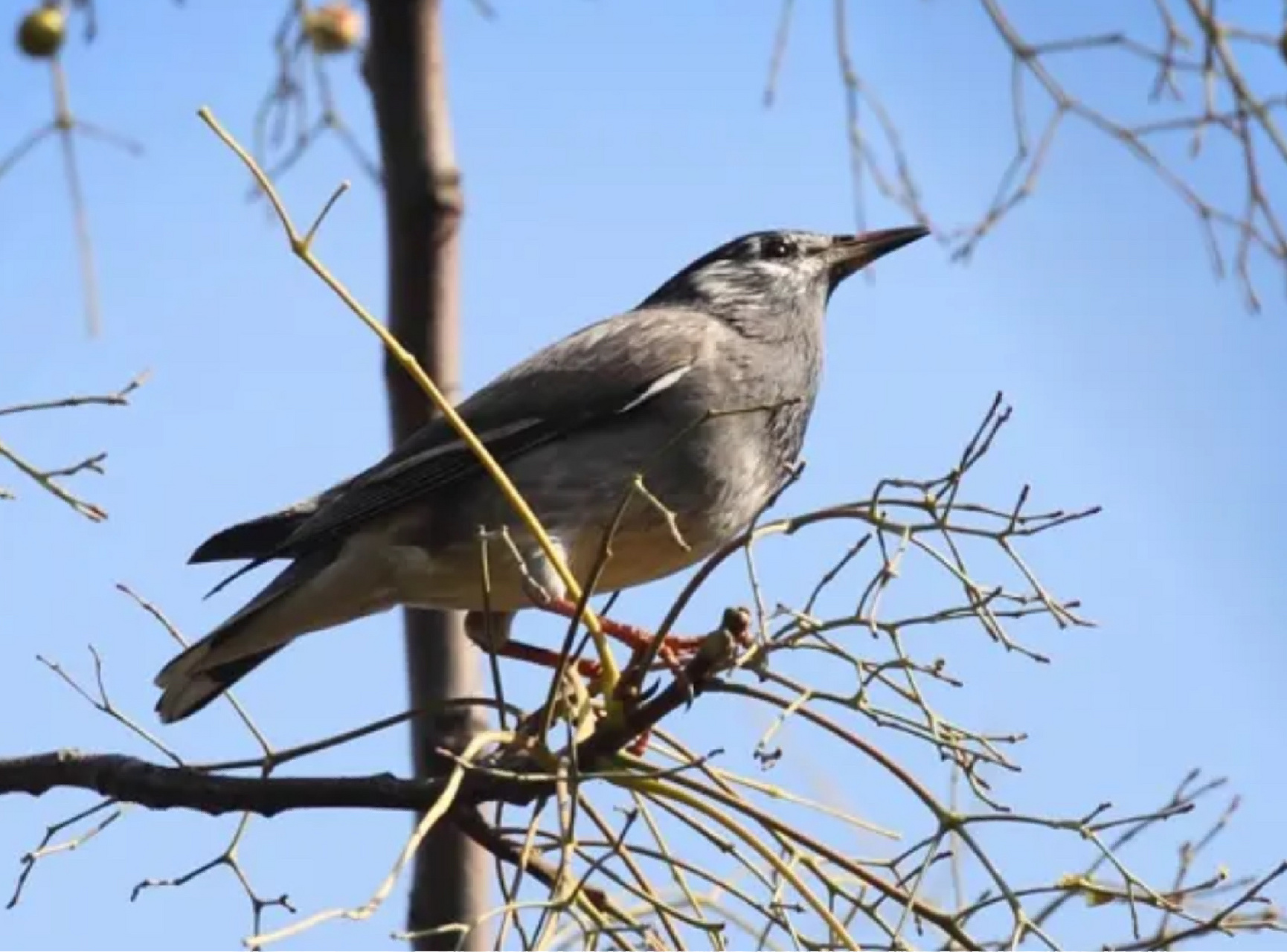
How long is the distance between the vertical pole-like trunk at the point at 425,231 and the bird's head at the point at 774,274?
2306mm

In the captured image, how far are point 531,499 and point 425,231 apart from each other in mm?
1538

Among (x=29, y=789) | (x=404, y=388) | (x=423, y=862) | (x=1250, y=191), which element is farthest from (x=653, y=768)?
(x=1250, y=191)

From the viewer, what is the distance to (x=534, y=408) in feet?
15.1

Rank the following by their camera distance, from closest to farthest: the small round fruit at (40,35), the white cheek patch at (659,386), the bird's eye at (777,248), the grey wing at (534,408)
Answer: the small round fruit at (40,35), the grey wing at (534,408), the white cheek patch at (659,386), the bird's eye at (777,248)

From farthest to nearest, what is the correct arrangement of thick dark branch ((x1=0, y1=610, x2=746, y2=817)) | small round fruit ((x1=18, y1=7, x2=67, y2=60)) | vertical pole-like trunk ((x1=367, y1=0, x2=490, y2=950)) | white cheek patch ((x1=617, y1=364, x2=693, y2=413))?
white cheek patch ((x1=617, y1=364, x2=693, y2=413)) → small round fruit ((x1=18, y1=7, x2=67, y2=60)) → vertical pole-like trunk ((x1=367, y1=0, x2=490, y2=950)) → thick dark branch ((x1=0, y1=610, x2=746, y2=817))

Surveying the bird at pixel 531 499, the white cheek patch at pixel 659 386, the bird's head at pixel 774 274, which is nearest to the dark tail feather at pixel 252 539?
the bird at pixel 531 499

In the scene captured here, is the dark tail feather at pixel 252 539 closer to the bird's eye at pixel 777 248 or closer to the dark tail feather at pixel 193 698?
the dark tail feather at pixel 193 698

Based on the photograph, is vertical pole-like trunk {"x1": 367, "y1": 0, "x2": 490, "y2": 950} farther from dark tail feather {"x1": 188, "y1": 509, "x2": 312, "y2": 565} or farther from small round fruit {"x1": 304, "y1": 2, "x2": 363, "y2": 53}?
dark tail feather {"x1": 188, "y1": 509, "x2": 312, "y2": 565}

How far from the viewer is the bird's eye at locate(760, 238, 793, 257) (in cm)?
555

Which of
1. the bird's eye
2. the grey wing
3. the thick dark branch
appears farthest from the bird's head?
the thick dark branch

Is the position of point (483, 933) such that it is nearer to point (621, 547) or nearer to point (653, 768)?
point (653, 768)

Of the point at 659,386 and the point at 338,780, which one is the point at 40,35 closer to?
the point at 338,780

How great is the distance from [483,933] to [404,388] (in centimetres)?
83

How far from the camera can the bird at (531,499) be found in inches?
166
